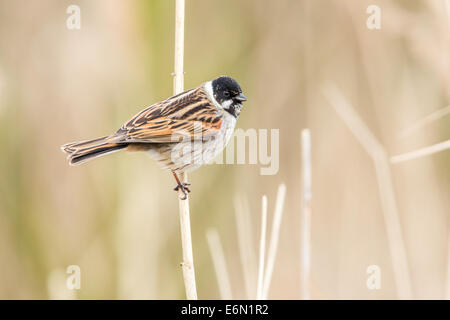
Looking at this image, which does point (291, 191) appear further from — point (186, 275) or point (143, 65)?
point (186, 275)

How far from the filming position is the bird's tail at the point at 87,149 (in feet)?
9.38

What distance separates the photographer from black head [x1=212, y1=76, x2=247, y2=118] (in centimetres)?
352

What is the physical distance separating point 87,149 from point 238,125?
1.58 meters

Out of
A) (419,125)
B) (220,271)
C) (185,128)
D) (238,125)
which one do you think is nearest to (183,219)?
(220,271)

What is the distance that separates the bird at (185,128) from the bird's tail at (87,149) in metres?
0.02

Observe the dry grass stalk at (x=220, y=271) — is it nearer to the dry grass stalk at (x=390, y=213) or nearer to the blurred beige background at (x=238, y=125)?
the blurred beige background at (x=238, y=125)

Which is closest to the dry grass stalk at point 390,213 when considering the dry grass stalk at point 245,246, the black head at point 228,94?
the black head at point 228,94

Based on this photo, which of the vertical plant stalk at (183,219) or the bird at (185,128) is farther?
the bird at (185,128)

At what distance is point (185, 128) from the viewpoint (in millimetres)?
3367

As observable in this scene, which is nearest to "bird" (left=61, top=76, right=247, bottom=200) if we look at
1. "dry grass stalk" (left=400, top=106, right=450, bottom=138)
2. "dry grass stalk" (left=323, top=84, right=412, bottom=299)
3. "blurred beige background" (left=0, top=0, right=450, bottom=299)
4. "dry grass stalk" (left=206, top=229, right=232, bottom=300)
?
"blurred beige background" (left=0, top=0, right=450, bottom=299)

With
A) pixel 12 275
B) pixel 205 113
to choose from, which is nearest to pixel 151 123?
pixel 205 113

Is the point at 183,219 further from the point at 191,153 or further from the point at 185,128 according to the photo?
the point at 185,128

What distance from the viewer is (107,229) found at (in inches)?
145

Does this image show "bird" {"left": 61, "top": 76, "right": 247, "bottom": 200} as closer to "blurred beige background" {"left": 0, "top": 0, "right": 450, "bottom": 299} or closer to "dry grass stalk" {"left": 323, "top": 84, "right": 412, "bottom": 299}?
"blurred beige background" {"left": 0, "top": 0, "right": 450, "bottom": 299}
